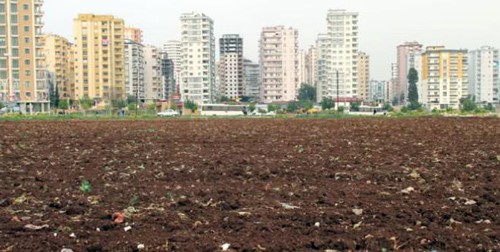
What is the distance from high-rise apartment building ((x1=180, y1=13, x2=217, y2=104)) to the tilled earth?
128303 mm

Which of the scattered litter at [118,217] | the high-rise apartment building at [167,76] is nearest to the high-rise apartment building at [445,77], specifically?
the high-rise apartment building at [167,76]

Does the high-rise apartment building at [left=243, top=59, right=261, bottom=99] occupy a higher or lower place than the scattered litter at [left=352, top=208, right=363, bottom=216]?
higher

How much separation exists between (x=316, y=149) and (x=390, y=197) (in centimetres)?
801

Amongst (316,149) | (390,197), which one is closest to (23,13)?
(316,149)

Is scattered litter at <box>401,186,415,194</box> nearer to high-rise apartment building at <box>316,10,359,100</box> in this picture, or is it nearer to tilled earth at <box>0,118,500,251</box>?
tilled earth at <box>0,118,500,251</box>

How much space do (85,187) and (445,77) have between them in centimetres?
14639

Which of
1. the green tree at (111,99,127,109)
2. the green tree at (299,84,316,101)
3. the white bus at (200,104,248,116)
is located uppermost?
the green tree at (299,84,316,101)

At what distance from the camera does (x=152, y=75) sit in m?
166

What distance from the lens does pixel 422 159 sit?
12.8 metres

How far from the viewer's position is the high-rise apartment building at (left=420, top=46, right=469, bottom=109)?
144 meters

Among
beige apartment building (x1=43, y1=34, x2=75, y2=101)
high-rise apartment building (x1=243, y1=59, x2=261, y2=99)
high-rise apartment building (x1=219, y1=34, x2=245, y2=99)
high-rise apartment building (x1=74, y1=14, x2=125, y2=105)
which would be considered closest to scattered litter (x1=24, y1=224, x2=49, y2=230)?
high-rise apartment building (x1=74, y1=14, x2=125, y2=105)

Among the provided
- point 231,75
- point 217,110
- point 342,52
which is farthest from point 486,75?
point 217,110

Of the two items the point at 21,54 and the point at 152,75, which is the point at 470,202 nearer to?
the point at 21,54

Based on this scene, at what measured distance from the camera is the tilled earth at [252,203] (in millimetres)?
5594
